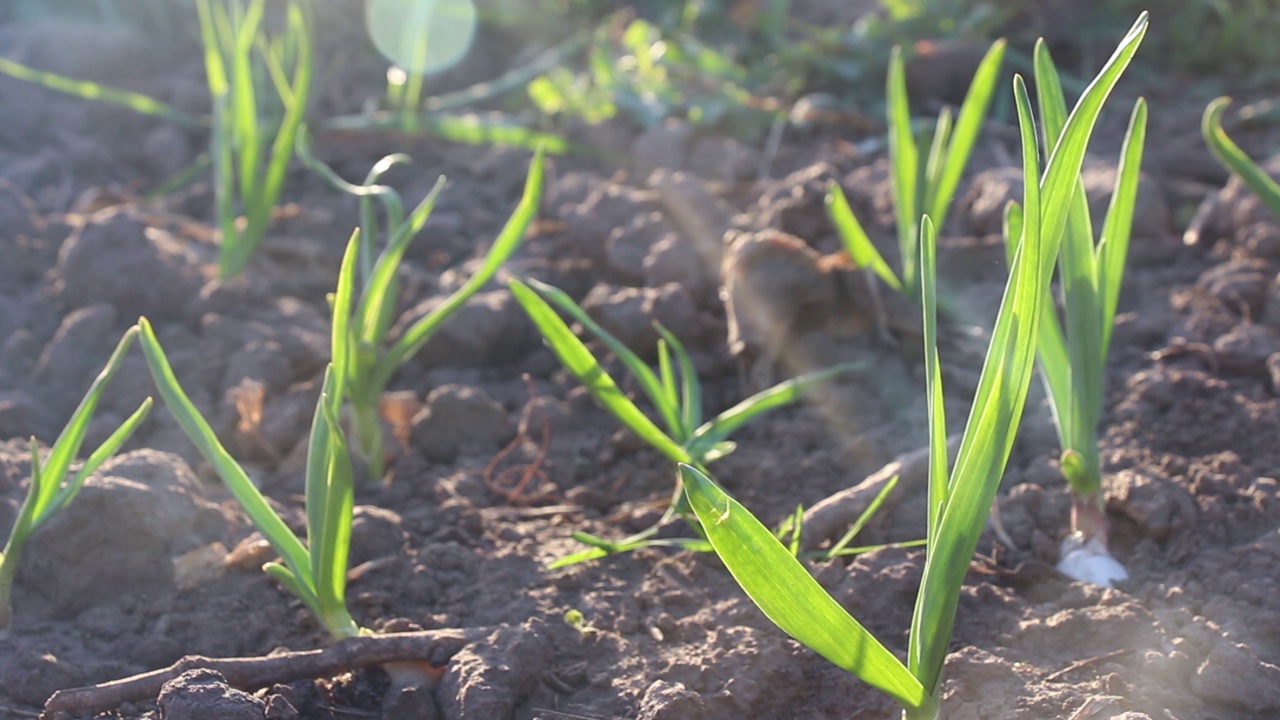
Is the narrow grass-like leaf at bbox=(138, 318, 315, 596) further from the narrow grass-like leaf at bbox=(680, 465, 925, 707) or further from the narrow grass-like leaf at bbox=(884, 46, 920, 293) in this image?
the narrow grass-like leaf at bbox=(884, 46, 920, 293)

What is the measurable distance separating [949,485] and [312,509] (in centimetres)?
68

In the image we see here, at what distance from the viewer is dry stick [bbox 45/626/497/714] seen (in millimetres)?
1235

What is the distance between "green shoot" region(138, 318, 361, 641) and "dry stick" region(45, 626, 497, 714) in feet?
0.20

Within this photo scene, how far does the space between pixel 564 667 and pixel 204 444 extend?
0.47 m

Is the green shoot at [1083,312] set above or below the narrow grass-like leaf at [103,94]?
below

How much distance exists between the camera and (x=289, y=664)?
1.30 meters

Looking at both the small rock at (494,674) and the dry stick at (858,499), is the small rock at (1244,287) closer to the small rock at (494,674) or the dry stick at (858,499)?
the dry stick at (858,499)

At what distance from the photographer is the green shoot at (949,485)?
3.29ft

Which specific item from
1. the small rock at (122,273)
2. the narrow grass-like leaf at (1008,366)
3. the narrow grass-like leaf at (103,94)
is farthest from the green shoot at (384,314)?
the narrow grass-like leaf at (103,94)

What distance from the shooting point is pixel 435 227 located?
2.58 m

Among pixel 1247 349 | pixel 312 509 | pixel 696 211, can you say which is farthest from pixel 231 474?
pixel 1247 349

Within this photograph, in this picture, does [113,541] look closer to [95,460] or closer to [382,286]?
[95,460]

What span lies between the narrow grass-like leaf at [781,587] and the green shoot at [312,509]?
49 cm

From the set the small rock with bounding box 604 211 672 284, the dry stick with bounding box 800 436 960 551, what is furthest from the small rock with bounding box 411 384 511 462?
the dry stick with bounding box 800 436 960 551
